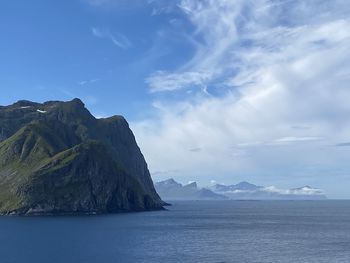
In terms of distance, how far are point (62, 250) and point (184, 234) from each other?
56.4m

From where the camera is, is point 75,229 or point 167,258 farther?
point 75,229

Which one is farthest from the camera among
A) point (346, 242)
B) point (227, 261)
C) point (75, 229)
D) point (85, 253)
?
point (75, 229)

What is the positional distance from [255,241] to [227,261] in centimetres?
4279

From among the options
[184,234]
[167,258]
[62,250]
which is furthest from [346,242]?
[62,250]

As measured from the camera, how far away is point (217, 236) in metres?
170

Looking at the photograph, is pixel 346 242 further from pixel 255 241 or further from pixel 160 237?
pixel 160 237

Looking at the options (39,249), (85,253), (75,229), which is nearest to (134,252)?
(85,253)

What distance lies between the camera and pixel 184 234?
175250 mm

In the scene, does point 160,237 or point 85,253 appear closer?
point 85,253

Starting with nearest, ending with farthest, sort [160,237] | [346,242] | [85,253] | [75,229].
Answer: [85,253] → [346,242] → [160,237] → [75,229]

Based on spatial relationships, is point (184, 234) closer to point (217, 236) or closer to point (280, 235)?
point (217, 236)

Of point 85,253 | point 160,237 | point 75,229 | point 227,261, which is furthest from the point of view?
point 75,229

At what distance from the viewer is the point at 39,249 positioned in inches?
5217

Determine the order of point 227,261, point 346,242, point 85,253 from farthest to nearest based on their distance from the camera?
1. point 346,242
2. point 85,253
3. point 227,261
